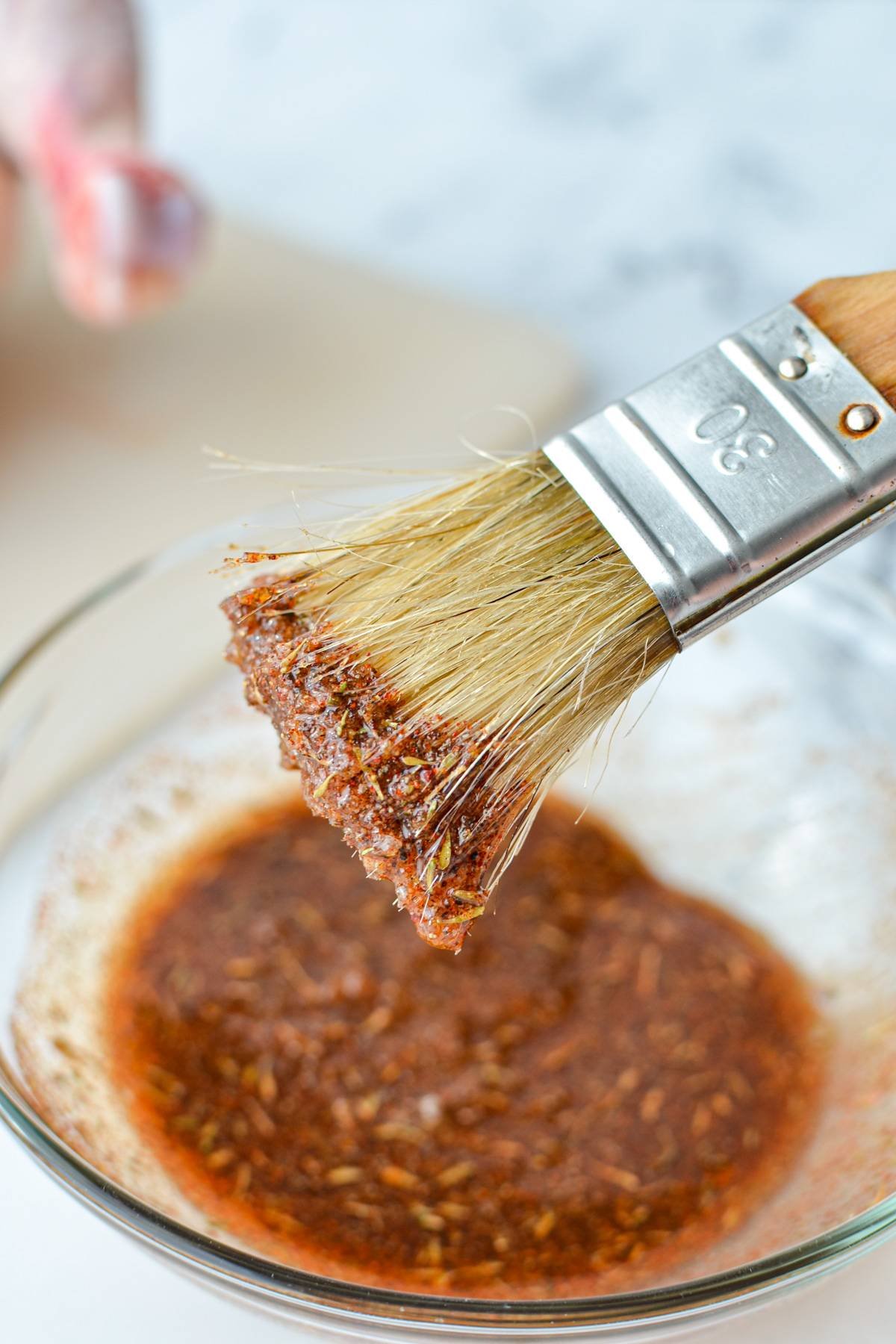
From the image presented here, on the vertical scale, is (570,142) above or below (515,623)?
above

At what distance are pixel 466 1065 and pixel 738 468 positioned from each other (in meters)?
0.62

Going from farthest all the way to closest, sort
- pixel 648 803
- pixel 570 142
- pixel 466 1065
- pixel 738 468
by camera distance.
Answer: pixel 570 142
pixel 648 803
pixel 466 1065
pixel 738 468

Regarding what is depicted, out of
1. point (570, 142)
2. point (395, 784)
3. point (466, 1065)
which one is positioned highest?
point (570, 142)

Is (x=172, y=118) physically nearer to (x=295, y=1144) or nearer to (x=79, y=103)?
(x=79, y=103)

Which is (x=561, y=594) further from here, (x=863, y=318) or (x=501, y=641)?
(x=863, y=318)

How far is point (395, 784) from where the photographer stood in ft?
3.25

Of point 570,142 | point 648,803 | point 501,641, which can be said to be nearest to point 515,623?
point 501,641

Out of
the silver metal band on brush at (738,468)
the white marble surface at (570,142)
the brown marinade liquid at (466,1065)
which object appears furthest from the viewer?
the white marble surface at (570,142)

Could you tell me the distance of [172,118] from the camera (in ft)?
9.27

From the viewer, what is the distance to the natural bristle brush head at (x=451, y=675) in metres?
0.99

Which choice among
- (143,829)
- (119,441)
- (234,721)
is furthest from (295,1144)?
(119,441)

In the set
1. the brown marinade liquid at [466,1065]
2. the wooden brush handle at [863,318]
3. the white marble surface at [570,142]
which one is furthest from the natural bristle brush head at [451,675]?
the white marble surface at [570,142]

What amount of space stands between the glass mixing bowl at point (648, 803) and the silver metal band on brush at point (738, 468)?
1.03 ft

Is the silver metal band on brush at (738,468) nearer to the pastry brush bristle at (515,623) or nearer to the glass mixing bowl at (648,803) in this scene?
the pastry brush bristle at (515,623)
